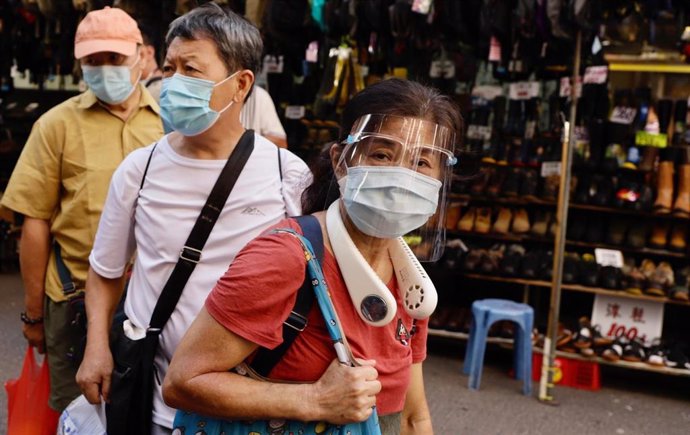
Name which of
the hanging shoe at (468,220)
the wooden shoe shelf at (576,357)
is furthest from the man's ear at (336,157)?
the hanging shoe at (468,220)

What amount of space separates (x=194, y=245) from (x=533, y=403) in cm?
351

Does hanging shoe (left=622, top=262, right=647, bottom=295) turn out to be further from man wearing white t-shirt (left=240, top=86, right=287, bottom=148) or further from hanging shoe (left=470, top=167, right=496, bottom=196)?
man wearing white t-shirt (left=240, top=86, right=287, bottom=148)

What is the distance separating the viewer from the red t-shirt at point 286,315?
1.29 meters

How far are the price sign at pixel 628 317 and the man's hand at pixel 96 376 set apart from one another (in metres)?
4.08

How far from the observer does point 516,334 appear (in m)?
5.18

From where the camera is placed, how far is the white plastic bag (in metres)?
1.91

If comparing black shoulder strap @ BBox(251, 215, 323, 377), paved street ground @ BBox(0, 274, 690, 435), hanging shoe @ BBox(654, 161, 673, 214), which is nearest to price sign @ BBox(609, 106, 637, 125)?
hanging shoe @ BBox(654, 161, 673, 214)

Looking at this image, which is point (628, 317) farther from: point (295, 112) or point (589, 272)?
point (295, 112)

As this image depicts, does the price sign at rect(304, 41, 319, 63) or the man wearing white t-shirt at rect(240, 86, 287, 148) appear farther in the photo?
the price sign at rect(304, 41, 319, 63)

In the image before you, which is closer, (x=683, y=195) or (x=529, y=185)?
(x=683, y=195)

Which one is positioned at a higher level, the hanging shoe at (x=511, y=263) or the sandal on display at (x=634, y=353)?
the hanging shoe at (x=511, y=263)

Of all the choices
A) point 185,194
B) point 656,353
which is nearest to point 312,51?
point 656,353

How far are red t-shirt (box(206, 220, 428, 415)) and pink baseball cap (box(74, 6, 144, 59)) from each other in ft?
5.02

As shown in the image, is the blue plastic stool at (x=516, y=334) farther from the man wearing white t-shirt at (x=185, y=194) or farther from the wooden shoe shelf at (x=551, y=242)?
the man wearing white t-shirt at (x=185, y=194)
